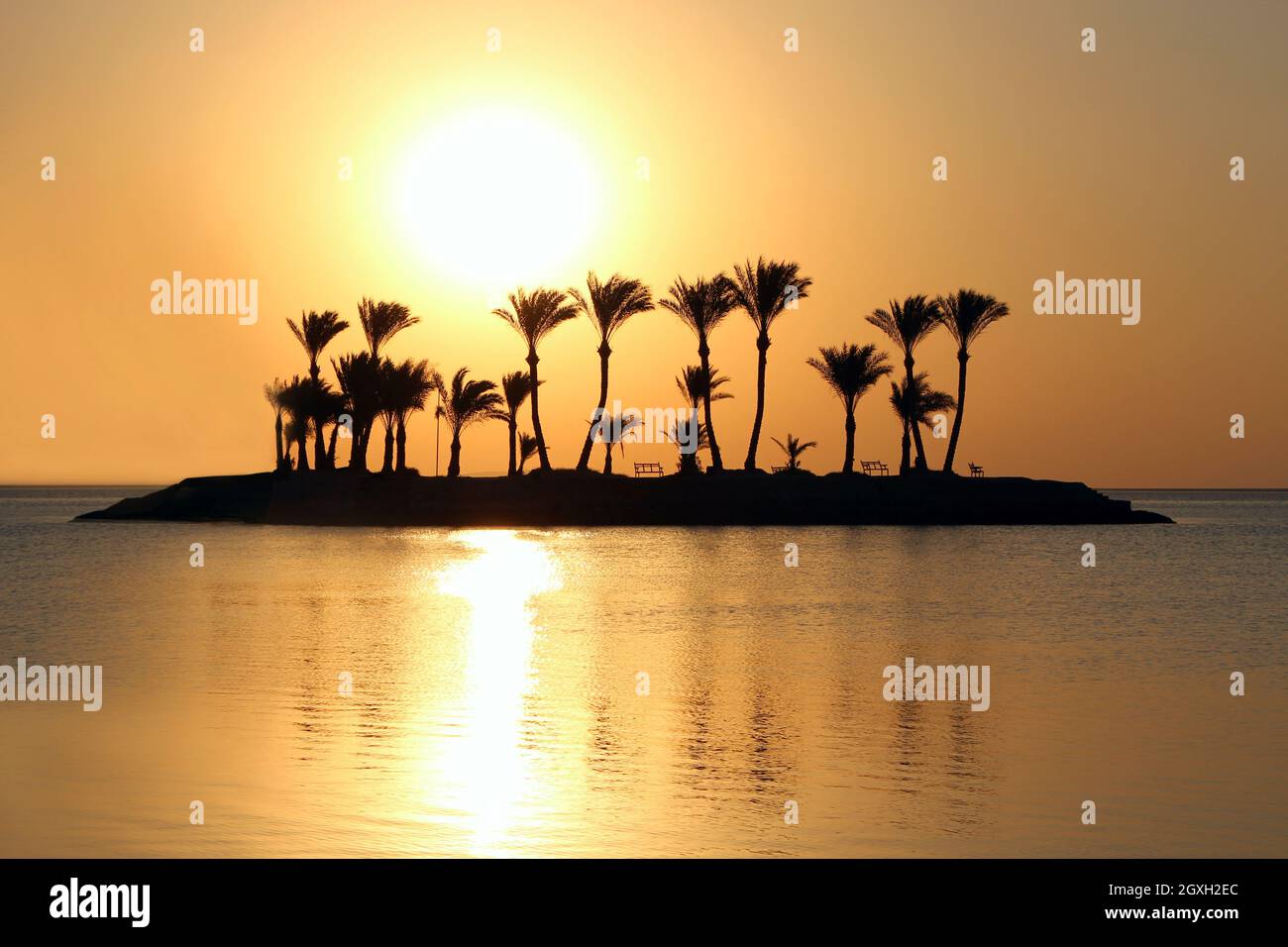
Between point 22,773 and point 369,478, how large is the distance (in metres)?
75.1

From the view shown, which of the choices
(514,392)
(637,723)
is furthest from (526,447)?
(637,723)

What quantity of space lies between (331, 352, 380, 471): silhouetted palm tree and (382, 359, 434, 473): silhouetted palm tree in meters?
0.98

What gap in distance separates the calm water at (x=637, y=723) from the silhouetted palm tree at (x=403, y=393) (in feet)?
161

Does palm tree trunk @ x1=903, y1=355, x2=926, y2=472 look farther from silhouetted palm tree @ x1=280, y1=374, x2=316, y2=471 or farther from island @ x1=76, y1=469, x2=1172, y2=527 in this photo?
silhouetted palm tree @ x1=280, y1=374, x2=316, y2=471

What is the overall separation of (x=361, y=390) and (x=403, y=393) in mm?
2685

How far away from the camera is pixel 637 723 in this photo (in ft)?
52.7

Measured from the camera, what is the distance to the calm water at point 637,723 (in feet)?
36.1

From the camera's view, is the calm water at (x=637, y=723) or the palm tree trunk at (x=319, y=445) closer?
the calm water at (x=637, y=723)

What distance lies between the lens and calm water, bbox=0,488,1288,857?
433 inches
